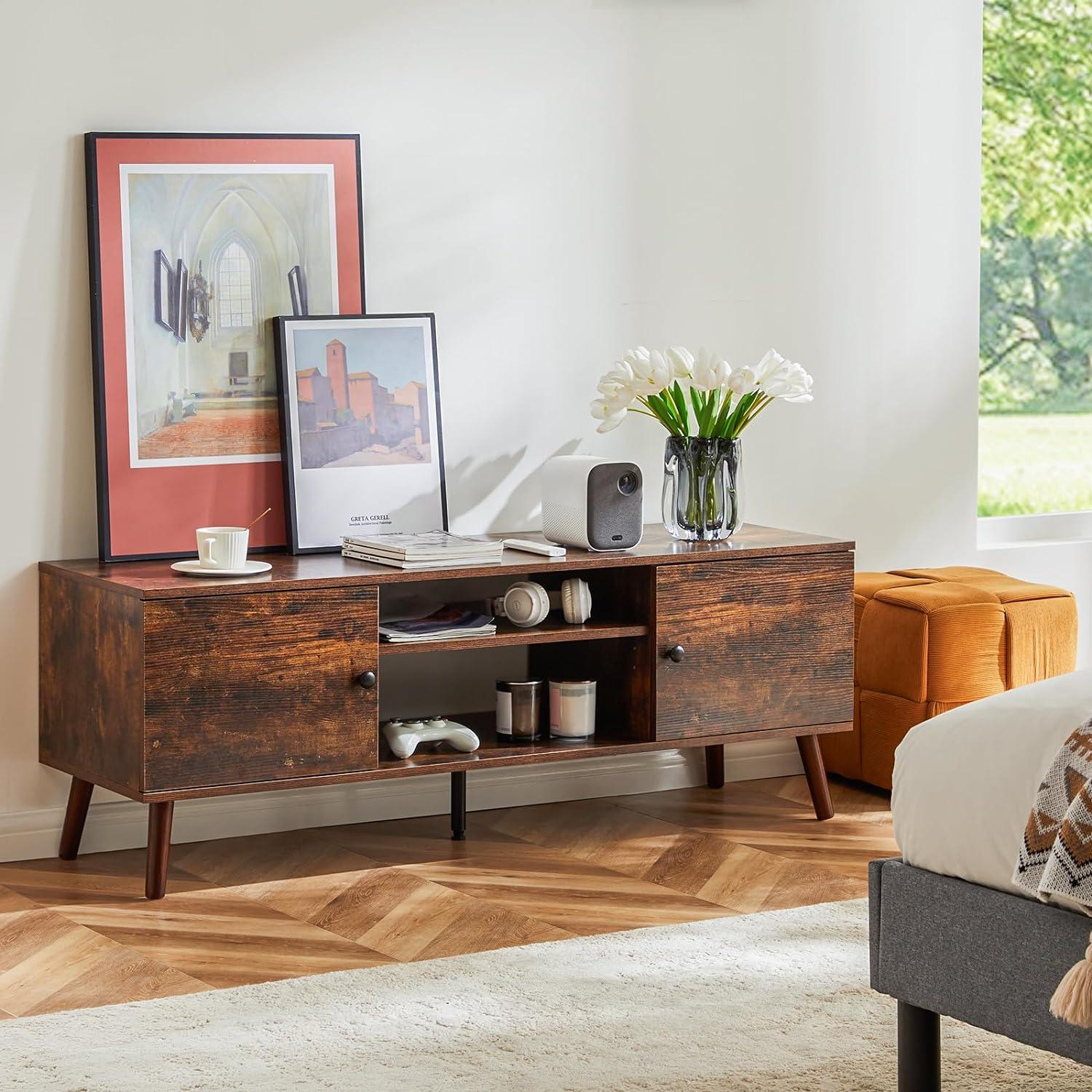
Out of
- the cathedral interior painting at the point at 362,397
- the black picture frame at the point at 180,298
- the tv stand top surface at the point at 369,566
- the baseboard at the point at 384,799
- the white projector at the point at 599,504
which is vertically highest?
the black picture frame at the point at 180,298

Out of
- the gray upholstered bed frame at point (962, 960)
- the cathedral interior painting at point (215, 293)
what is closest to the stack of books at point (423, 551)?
the cathedral interior painting at point (215, 293)

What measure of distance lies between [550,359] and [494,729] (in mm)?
859

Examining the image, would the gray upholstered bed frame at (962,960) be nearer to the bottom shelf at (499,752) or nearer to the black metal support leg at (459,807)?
the bottom shelf at (499,752)

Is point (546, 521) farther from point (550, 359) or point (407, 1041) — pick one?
point (407, 1041)

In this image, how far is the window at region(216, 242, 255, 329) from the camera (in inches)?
138

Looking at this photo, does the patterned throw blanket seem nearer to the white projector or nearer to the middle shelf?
the middle shelf

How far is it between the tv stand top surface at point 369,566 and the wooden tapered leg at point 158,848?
0.41 m

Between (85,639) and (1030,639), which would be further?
(1030,639)

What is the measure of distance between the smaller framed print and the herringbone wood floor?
67cm

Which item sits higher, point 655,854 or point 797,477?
point 797,477

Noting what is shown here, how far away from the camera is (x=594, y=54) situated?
3873 millimetres

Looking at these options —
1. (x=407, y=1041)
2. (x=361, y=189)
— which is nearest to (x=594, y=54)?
(x=361, y=189)

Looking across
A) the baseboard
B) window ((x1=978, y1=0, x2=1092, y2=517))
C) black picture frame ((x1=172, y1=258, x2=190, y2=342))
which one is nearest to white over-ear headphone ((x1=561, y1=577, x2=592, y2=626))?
the baseboard

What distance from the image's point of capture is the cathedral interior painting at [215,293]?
345cm
